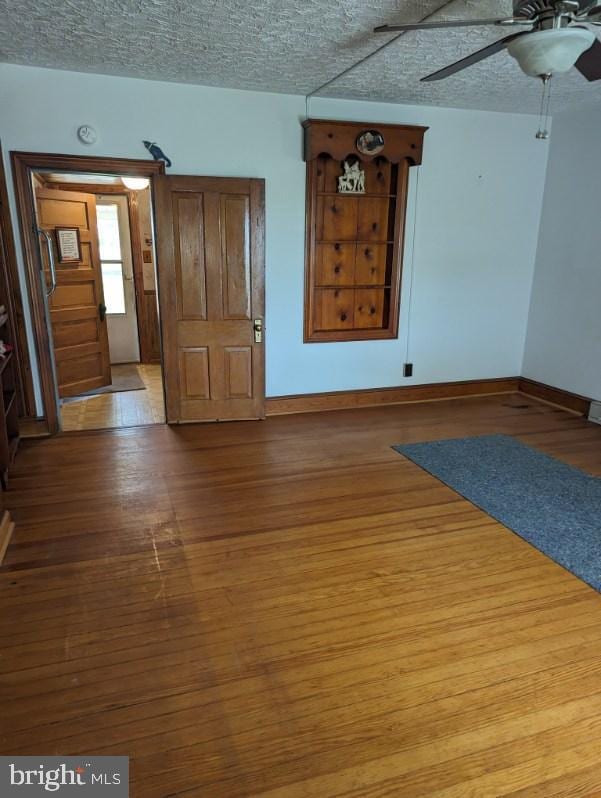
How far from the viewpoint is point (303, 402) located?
5.08 m

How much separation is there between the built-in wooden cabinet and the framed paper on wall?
2.43m

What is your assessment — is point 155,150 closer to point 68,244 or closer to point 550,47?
point 68,244

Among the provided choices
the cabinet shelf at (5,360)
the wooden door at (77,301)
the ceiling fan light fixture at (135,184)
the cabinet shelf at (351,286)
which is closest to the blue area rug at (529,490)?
the cabinet shelf at (351,286)

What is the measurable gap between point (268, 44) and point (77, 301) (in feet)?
10.9

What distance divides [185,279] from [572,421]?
3.64 m

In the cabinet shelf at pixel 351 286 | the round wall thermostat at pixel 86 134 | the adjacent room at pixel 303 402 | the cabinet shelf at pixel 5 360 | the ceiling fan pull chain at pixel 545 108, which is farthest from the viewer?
the cabinet shelf at pixel 351 286

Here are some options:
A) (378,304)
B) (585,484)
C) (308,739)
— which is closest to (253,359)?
(378,304)

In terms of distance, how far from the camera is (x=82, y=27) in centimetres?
306

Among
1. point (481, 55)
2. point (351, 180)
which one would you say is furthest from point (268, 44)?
point (351, 180)

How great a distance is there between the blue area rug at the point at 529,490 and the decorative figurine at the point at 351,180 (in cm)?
231

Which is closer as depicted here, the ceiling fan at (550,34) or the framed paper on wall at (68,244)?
the ceiling fan at (550,34)

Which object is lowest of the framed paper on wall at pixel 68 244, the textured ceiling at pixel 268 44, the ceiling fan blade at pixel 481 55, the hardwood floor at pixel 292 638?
the hardwood floor at pixel 292 638

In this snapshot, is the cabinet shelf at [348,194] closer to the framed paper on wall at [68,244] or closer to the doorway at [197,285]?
the doorway at [197,285]

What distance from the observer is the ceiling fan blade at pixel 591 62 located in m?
2.39
